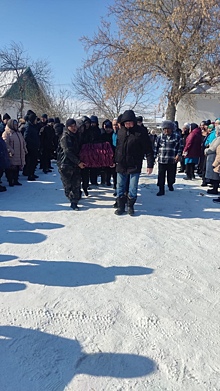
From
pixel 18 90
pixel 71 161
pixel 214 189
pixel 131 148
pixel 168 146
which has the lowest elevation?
pixel 214 189

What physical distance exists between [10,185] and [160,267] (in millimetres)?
5041

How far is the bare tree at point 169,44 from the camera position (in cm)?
1516

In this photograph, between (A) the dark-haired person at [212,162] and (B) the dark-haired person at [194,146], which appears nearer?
(A) the dark-haired person at [212,162]

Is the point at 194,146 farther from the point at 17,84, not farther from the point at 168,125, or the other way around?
the point at 17,84

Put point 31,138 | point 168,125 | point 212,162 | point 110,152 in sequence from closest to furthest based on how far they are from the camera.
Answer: point 110,152 < point 168,125 < point 212,162 < point 31,138

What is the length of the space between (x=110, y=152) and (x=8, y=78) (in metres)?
20.1

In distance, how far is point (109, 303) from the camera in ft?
8.84

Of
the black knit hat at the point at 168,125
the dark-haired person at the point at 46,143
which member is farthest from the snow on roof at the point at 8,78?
the black knit hat at the point at 168,125

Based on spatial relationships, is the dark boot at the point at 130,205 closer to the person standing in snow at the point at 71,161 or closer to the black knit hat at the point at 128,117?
the person standing in snow at the point at 71,161

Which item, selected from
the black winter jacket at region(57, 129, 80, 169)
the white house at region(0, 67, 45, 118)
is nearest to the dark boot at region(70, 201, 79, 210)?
the black winter jacket at region(57, 129, 80, 169)

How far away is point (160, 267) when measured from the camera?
3.38 meters

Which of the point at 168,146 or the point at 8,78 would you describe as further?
the point at 8,78

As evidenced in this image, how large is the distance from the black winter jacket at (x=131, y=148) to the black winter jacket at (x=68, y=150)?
0.77 metres

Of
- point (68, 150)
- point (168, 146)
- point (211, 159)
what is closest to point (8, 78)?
point (168, 146)
